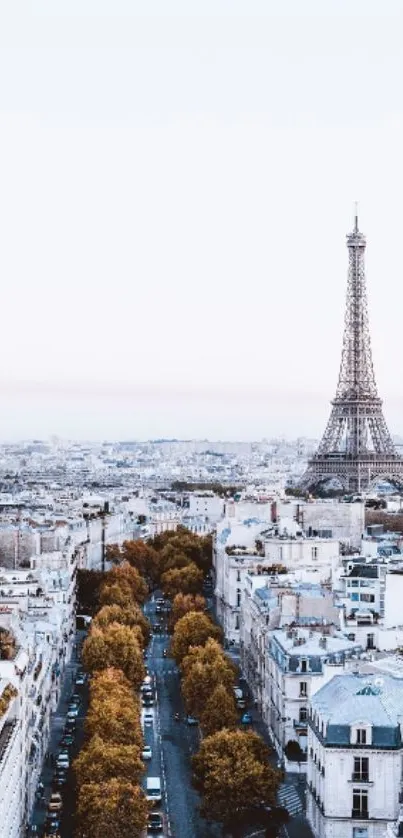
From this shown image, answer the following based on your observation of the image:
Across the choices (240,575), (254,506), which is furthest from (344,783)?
(254,506)

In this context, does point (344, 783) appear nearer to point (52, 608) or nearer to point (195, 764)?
point (195, 764)

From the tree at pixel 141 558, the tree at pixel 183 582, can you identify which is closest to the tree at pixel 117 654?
the tree at pixel 183 582

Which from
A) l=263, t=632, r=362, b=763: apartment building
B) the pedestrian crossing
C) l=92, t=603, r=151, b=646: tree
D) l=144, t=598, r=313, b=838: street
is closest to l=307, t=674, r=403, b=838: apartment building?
l=144, t=598, r=313, b=838: street

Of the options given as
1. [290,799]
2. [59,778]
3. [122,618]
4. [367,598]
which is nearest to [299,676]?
[290,799]

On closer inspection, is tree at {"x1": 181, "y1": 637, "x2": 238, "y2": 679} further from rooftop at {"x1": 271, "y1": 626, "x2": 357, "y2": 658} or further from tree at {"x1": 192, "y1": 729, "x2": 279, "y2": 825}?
tree at {"x1": 192, "y1": 729, "x2": 279, "y2": 825}

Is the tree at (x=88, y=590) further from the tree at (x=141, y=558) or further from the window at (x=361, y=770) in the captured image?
the window at (x=361, y=770)

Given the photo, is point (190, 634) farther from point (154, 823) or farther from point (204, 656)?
point (154, 823)
